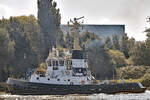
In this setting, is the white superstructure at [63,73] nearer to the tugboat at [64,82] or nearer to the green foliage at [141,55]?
the tugboat at [64,82]

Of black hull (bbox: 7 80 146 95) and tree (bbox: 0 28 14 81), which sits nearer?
black hull (bbox: 7 80 146 95)

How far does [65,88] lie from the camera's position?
135 feet

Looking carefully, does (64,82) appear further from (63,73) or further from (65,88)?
(65,88)

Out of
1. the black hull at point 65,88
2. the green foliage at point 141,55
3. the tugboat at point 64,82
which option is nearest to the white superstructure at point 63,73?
the tugboat at point 64,82

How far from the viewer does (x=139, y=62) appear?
6688 cm

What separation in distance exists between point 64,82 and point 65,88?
131 cm

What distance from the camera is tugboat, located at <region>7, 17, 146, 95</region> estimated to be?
136 ft

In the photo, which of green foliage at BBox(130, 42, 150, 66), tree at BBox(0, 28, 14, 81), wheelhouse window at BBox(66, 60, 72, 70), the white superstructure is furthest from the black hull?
green foliage at BBox(130, 42, 150, 66)

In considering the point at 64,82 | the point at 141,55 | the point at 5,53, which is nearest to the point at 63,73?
the point at 64,82

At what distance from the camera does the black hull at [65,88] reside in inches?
1626

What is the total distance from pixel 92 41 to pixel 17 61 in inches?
651

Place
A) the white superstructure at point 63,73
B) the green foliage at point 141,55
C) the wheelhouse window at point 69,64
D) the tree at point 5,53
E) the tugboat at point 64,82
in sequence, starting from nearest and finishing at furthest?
1. the tugboat at point 64,82
2. the white superstructure at point 63,73
3. the wheelhouse window at point 69,64
4. the tree at point 5,53
5. the green foliage at point 141,55

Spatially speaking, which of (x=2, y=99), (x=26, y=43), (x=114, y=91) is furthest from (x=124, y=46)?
(x=2, y=99)

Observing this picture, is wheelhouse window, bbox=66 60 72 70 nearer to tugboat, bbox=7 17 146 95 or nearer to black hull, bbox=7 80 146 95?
tugboat, bbox=7 17 146 95
